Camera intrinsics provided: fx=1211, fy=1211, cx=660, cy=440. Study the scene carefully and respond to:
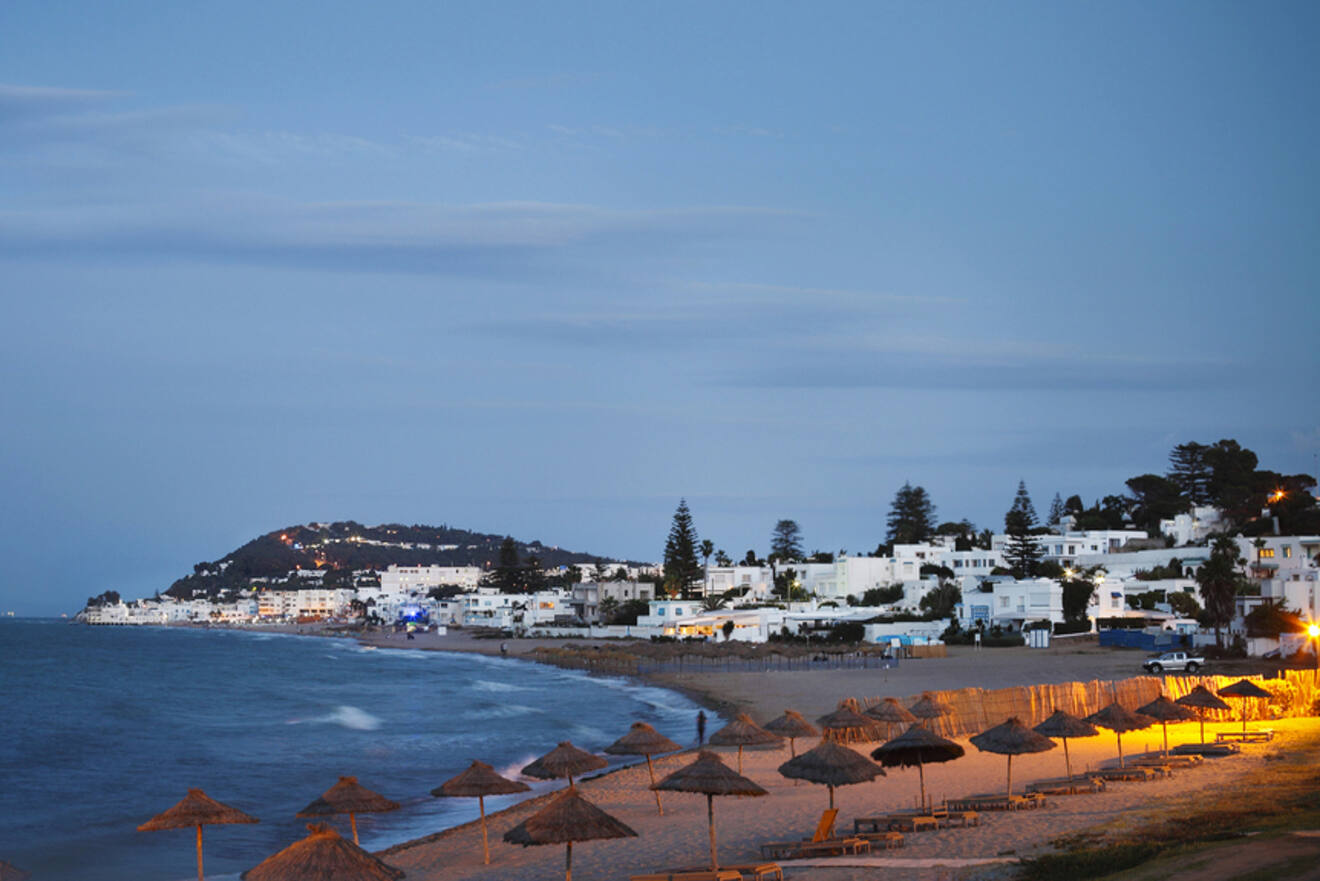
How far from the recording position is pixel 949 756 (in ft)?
58.5

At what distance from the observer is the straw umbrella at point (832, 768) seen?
1645cm

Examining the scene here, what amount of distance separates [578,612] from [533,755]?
86.0m

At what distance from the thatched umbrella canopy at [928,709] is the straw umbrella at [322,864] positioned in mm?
15685

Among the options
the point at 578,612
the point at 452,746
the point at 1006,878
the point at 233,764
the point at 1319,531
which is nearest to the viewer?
the point at 1006,878

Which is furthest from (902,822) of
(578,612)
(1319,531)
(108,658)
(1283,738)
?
(578,612)

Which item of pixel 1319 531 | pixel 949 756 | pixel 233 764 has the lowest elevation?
pixel 233 764

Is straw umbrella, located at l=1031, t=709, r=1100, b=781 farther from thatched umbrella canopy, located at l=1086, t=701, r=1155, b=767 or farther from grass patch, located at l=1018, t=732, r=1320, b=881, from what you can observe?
grass patch, located at l=1018, t=732, r=1320, b=881

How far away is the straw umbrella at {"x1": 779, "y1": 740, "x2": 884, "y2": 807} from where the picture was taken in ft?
54.0

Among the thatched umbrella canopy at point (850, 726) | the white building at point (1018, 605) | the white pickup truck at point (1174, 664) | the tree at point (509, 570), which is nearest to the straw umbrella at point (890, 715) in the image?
the thatched umbrella canopy at point (850, 726)

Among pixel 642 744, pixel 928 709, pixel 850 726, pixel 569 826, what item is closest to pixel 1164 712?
pixel 928 709

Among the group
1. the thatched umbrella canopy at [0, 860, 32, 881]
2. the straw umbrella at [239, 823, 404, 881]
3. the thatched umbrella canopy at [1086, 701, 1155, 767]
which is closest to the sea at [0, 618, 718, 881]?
the thatched umbrella canopy at [0, 860, 32, 881]

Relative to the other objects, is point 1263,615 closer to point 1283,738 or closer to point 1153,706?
point 1283,738

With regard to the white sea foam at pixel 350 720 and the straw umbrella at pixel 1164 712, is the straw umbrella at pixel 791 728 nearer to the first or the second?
the straw umbrella at pixel 1164 712

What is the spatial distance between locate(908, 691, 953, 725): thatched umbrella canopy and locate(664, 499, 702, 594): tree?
263 feet
